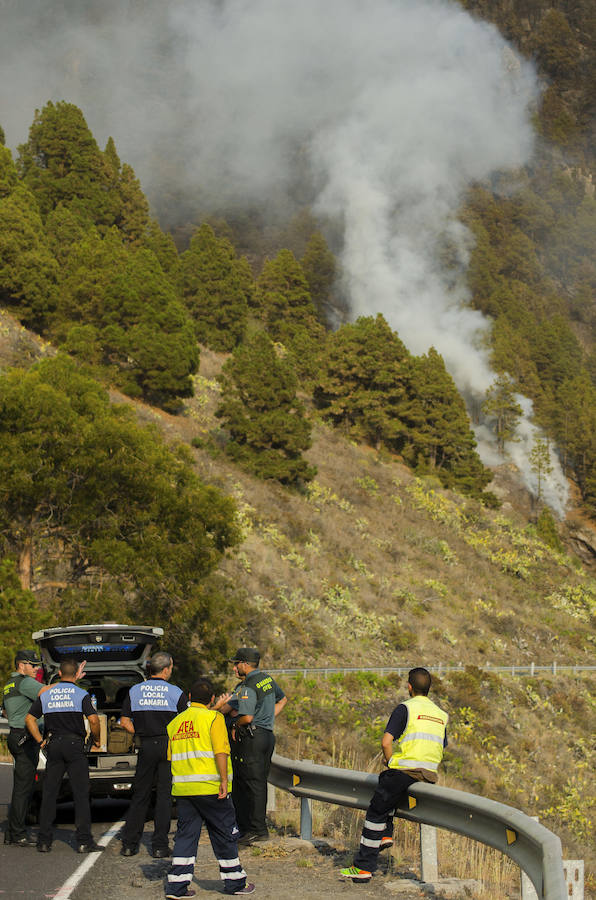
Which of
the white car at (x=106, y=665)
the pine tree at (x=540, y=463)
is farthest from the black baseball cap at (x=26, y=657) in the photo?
the pine tree at (x=540, y=463)

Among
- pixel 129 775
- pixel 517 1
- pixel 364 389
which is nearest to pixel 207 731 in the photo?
pixel 129 775

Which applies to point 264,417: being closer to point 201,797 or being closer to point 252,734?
point 252,734

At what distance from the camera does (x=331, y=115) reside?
467 feet

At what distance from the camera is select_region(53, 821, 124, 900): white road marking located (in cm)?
703

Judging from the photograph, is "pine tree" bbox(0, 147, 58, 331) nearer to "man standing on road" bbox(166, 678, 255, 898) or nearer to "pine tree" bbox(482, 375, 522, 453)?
"man standing on road" bbox(166, 678, 255, 898)

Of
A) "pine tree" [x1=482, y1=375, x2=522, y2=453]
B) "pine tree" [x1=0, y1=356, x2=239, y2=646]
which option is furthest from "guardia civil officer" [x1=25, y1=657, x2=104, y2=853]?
"pine tree" [x1=482, y1=375, x2=522, y2=453]

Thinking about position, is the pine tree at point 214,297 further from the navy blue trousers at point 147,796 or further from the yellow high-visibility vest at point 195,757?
the yellow high-visibility vest at point 195,757

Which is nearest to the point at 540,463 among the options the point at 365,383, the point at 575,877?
the point at 365,383

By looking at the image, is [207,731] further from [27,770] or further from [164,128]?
[164,128]

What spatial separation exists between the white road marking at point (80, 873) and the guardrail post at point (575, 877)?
365 centimetres

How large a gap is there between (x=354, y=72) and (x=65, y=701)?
155 m

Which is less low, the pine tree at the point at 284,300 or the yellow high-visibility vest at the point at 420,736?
the pine tree at the point at 284,300

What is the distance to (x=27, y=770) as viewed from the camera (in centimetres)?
903

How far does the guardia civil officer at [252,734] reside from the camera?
8.70 m
